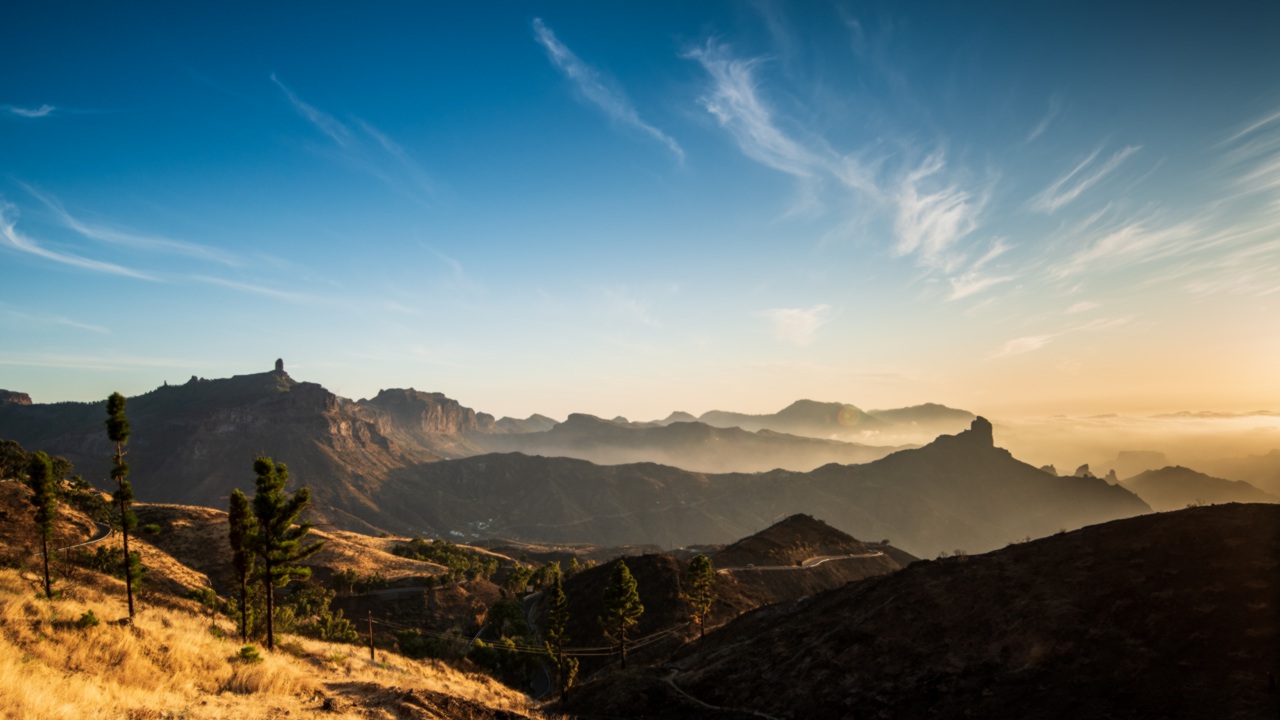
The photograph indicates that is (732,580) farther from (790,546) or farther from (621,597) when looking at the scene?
(621,597)

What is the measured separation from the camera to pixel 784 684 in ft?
99.3

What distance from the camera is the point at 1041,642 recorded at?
84.7 ft

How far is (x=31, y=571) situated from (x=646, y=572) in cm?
5989

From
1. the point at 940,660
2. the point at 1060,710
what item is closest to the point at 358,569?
the point at 940,660

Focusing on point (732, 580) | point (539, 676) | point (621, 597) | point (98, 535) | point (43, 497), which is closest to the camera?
point (43, 497)

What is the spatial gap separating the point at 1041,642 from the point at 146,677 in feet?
119

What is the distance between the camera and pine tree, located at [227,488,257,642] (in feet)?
103

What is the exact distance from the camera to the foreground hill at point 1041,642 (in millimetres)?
20953

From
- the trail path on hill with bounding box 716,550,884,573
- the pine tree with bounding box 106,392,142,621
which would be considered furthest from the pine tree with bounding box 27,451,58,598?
the trail path on hill with bounding box 716,550,884,573

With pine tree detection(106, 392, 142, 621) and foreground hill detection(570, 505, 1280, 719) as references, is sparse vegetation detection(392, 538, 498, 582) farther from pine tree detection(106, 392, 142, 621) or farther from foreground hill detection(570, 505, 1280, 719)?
foreground hill detection(570, 505, 1280, 719)

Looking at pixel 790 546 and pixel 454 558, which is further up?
pixel 790 546

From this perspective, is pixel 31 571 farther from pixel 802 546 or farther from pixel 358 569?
pixel 802 546

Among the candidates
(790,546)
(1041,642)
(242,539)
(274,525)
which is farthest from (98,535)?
(790,546)

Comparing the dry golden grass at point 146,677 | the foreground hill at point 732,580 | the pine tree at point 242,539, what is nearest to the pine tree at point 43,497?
the dry golden grass at point 146,677
